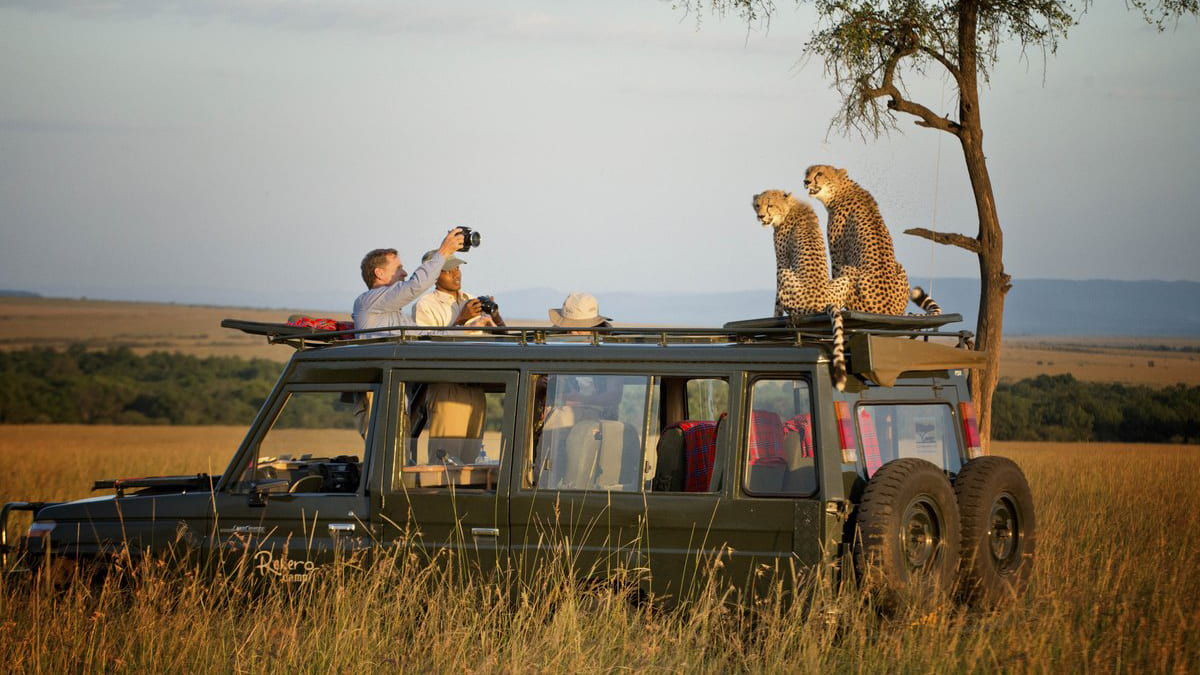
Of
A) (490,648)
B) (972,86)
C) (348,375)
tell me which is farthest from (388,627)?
(972,86)

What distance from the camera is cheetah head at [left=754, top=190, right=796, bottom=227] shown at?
8.06 m

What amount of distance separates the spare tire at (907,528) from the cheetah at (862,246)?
1778 mm

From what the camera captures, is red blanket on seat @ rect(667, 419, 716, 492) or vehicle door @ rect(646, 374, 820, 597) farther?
red blanket on seat @ rect(667, 419, 716, 492)

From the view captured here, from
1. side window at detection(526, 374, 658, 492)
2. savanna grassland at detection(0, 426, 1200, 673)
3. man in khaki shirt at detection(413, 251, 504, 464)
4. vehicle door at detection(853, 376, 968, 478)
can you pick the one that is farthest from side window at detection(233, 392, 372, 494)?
vehicle door at detection(853, 376, 968, 478)

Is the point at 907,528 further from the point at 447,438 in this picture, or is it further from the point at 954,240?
the point at 954,240

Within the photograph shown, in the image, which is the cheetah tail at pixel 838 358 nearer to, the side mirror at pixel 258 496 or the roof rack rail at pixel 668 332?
the roof rack rail at pixel 668 332

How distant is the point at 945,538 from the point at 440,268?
349 centimetres

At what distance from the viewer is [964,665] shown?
599cm

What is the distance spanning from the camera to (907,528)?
6039 millimetres

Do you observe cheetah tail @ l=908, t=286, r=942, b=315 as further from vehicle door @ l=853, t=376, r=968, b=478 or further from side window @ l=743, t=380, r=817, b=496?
side window @ l=743, t=380, r=817, b=496

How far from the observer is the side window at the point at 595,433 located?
6.48m

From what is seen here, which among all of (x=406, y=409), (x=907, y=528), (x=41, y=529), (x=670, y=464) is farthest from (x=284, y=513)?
(x=907, y=528)

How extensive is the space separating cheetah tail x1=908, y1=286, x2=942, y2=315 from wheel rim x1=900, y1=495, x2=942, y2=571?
193 centimetres

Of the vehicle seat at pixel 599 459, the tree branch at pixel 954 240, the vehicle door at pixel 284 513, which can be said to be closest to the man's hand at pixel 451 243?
the vehicle door at pixel 284 513
